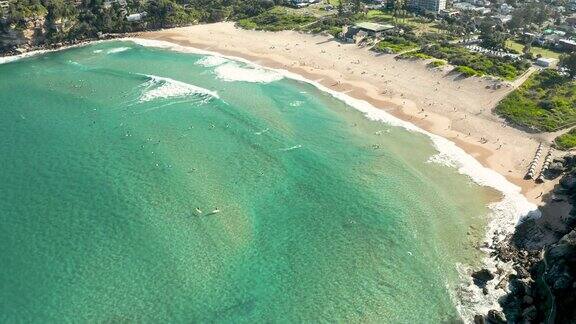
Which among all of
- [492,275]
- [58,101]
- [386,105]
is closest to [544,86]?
[386,105]

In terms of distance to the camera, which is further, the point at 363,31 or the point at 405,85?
the point at 363,31

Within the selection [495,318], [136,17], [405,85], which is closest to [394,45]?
[405,85]

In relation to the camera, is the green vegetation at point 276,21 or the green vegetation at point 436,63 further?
the green vegetation at point 276,21

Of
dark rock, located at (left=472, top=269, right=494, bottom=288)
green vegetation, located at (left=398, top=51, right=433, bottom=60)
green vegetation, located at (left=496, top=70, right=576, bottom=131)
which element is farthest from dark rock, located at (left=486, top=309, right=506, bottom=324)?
green vegetation, located at (left=398, top=51, right=433, bottom=60)

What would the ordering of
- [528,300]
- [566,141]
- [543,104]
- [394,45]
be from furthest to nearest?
[394,45], [543,104], [566,141], [528,300]

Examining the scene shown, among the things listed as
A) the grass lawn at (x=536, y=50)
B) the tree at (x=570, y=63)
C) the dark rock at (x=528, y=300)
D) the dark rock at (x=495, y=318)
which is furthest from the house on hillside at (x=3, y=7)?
the tree at (x=570, y=63)

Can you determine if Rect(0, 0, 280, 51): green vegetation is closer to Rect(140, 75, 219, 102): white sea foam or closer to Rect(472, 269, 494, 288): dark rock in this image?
Rect(140, 75, 219, 102): white sea foam

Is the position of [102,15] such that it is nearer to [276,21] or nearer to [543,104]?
[276,21]

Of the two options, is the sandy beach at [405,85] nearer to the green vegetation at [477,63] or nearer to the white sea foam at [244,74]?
the green vegetation at [477,63]
